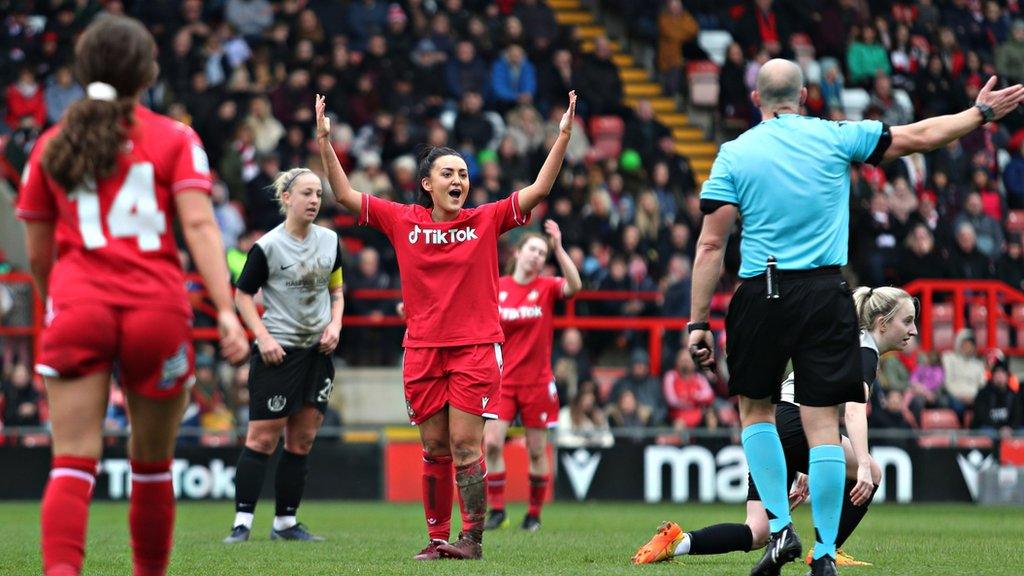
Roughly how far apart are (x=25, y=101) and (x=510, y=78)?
→ 673 centimetres

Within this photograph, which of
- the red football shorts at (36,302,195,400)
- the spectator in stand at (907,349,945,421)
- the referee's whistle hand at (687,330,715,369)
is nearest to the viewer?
the red football shorts at (36,302,195,400)

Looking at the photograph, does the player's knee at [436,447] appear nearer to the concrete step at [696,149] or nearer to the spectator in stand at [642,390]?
the spectator in stand at [642,390]

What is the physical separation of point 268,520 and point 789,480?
6259 mm

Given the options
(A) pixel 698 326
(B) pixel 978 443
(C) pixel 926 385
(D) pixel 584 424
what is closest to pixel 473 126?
(D) pixel 584 424

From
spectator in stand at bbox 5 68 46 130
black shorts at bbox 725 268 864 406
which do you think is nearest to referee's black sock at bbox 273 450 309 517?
black shorts at bbox 725 268 864 406

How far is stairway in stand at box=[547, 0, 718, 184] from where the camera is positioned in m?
25.1

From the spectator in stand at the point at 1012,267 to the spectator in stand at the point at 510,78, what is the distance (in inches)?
275

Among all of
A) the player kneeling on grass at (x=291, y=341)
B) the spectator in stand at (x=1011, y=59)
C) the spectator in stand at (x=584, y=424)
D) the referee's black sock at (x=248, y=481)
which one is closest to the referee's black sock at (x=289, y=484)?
the player kneeling on grass at (x=291, y=341)

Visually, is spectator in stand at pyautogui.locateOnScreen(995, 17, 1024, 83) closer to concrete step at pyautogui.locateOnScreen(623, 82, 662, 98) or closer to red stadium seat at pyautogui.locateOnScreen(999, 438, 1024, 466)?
concrete step at pyautogui.locateOnScreen(623, 82, 662, 98)

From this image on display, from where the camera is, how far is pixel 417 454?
17.7 meters

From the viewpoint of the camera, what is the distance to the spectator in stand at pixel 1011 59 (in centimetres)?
2569

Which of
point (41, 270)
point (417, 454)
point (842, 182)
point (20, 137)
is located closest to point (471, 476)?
point (842, 182)

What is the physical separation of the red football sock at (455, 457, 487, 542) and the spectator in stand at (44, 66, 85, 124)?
13318 millimetres

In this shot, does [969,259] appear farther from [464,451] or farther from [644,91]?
[464,451]
